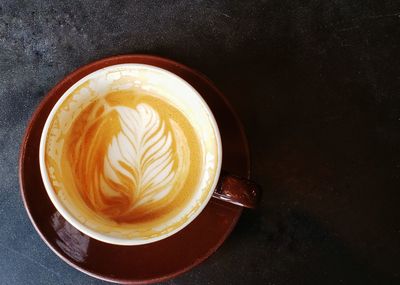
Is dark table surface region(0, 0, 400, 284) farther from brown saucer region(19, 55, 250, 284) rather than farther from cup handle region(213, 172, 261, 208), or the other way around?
cup handle region(213, 172, 261, 208)

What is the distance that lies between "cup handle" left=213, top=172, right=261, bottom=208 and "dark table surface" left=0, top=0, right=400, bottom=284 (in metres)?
0.22

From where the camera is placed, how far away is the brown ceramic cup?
0.86 m

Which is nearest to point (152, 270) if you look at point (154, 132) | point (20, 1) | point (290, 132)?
point (154, 132)

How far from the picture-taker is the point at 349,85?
44.1 inches

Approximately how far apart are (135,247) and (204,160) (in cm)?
26

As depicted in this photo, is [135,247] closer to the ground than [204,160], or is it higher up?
closer to the ground

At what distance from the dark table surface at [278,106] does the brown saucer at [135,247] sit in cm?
11

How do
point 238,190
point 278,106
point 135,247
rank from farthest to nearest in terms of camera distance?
point 278,106
point 135,247
point 238,190

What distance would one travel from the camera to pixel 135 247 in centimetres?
100

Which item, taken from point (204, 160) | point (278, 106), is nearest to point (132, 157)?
point (204, 160)

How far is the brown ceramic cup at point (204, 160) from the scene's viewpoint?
0.86 metres

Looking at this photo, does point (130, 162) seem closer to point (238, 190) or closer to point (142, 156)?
point (142, 156)

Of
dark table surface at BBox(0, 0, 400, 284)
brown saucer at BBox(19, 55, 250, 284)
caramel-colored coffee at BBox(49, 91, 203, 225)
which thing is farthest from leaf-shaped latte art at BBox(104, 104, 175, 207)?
dark table surface at BBox(0, 0, 400, 284)

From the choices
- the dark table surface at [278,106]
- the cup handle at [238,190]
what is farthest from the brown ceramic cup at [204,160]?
the dark table surface at [278,106]
